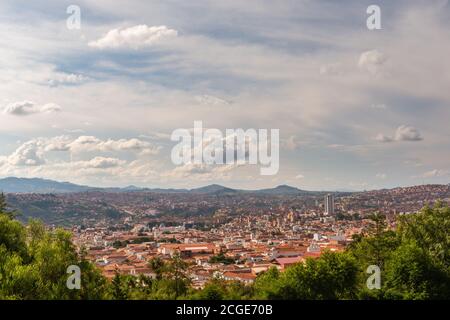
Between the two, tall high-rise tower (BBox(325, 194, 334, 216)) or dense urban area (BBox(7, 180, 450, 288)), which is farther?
tall high-rise tower (BBox(325, 194, 334, 216))

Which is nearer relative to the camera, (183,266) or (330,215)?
(183,266)

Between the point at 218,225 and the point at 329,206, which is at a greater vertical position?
the point at 329,206

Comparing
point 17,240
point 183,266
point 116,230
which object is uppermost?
point 17,240

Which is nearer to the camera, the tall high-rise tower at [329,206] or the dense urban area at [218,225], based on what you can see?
the dense urban area at [218,225]

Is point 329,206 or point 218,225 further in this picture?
point 329,206

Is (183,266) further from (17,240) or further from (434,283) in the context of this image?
(434,283)
